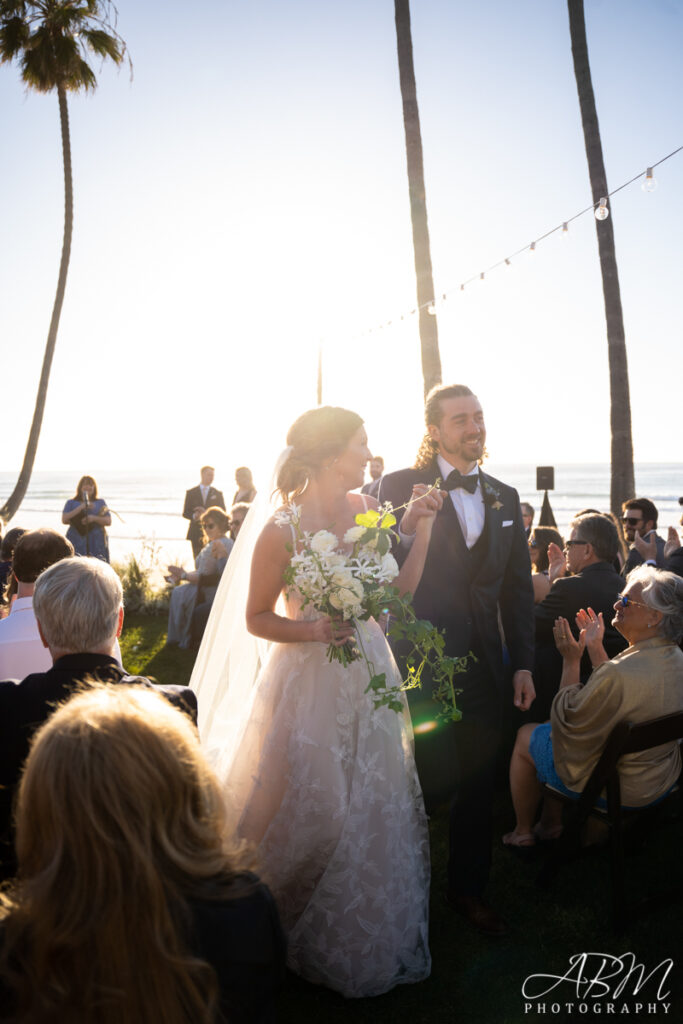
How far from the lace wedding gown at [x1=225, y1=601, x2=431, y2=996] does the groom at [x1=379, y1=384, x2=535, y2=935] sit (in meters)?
0.43

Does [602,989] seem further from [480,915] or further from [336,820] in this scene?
[336,820]

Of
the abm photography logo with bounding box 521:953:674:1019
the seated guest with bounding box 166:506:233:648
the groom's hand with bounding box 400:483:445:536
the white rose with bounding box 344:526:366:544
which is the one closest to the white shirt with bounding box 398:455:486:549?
the groom's hand with bounding box 400:483:445:536

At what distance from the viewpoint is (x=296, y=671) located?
3.05 metres

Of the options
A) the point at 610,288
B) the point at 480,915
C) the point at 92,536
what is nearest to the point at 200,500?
the point at 92,536

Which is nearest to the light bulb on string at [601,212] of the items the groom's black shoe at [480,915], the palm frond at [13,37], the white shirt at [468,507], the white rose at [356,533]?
the white shirt at [468,507]

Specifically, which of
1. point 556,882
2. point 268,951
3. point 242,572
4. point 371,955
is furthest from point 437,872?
point 268,951

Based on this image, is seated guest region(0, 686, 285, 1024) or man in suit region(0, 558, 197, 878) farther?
man in suit region(0, 558, 197, 878)

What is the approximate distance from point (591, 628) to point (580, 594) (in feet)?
2.32

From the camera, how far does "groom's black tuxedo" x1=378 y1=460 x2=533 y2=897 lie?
3.38 metres

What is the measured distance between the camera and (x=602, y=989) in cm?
299

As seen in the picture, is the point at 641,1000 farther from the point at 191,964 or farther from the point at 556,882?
the point at 191,964

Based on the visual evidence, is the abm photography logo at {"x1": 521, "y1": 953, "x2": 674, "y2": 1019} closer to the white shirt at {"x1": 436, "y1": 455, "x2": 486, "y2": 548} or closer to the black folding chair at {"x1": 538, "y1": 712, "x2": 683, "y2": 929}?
the black folding chair at {"x1": 538, "y1": 712, "x2": 683, "y2": 929}

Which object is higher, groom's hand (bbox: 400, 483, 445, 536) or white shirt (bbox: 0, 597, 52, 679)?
groom's hand (bbox: 400, 483, 445, 536)

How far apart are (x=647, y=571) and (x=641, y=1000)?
1.76m
